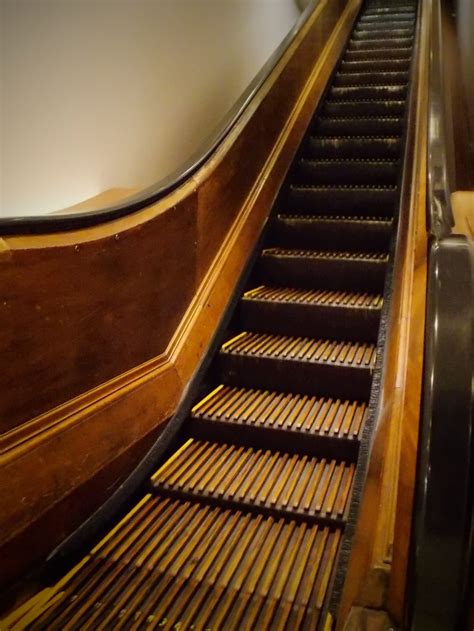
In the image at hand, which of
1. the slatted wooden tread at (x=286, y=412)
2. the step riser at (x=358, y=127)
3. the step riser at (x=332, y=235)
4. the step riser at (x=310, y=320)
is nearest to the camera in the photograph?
the slatted wooden tread at (x=286, y=412)

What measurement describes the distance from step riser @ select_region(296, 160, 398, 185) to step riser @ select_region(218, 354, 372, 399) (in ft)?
5.51

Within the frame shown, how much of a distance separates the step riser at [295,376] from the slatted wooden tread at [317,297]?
37 cm

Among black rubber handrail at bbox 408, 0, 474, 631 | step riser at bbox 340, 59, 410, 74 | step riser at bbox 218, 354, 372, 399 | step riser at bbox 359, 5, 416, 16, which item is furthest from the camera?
step riser at bbox 359, 5, 416, 16

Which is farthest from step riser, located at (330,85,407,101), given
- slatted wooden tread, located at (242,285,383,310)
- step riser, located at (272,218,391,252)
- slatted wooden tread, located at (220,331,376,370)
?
slatted wooden tread, located at (220,331,376,370)

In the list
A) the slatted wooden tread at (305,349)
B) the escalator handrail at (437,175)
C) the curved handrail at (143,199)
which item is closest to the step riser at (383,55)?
the curved handrail at (143,199)

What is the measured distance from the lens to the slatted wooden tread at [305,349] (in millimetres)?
2057

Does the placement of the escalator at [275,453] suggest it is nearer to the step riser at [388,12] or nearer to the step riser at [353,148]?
the step riser at [353,148]

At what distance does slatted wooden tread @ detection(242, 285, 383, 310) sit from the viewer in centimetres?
230

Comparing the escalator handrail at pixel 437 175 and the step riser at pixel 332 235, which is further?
the step riser at pixel 332 235

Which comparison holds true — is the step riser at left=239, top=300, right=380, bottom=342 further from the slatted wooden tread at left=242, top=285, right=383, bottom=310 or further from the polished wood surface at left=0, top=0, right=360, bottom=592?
the polished wood surface at left=0, top=0, right=360, bottom=592

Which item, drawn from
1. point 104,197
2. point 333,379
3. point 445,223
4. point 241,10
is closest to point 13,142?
point 104,197

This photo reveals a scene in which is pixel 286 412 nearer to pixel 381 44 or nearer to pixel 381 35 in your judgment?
pixel 381 44

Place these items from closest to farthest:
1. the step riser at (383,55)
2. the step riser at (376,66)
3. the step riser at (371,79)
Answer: the step riser at (371,79) < the step riser at (376,66) < the step riser at (383,55)

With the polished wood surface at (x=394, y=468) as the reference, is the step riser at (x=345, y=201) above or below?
above
